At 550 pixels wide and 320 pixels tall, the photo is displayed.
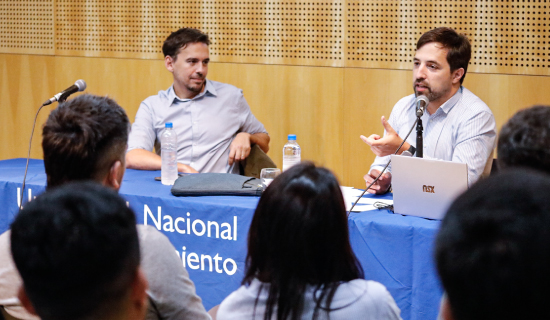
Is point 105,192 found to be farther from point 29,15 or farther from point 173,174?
point 29,15

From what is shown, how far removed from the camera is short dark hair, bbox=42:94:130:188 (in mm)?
Result: 1479

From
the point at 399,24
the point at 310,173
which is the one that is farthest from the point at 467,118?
the point at 310,173

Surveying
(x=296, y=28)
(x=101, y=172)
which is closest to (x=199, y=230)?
(x=101, y=172)

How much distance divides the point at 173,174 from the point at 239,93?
40.1 inches

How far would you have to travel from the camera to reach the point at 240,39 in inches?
172

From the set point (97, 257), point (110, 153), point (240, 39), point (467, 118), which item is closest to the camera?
point (97, 257)

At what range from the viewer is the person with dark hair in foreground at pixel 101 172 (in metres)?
1.31

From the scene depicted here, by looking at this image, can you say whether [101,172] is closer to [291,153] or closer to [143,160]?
[143,160]

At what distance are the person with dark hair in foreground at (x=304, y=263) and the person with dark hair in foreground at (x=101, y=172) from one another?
0.13 metres

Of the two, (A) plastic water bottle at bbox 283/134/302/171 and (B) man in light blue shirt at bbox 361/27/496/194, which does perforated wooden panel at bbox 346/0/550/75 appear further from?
(A) plastic water bottle at bbox 283/134/302/171

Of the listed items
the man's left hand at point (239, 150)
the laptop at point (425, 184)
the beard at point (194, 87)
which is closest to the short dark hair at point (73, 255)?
the laptop at point (425, 184)

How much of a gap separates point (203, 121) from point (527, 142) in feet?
8.75

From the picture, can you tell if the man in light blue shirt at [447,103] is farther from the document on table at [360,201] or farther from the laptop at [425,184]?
the laptop at [425,184]

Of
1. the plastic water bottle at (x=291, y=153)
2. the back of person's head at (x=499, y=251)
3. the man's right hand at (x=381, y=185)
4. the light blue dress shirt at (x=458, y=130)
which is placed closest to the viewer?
the back of person's head at (x=499, y=251)
